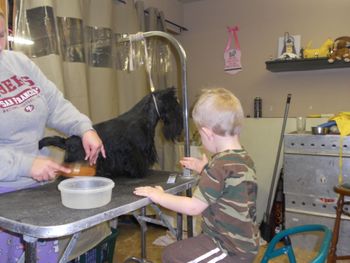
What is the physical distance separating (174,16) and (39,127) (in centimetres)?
239

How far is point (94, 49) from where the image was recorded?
220cm

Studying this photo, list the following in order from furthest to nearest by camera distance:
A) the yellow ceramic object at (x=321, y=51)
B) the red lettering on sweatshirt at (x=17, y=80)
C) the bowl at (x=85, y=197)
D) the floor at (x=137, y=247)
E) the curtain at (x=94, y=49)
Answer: the yellow ceramic object at (x=321, y=51) < the floor at (x=137, y=247) < the curtain at (x=94, y=49) < the red lettering on sweatshirt at (x=17, y=80) < the bowl at (x=85, y=197)

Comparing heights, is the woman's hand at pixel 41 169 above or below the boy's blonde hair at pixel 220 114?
below

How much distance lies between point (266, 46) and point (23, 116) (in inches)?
93.7

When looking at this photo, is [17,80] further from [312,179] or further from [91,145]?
[312,179]

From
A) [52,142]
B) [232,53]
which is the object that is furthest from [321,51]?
[52,142]

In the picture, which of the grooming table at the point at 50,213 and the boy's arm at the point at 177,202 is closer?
the grooming table at the point at 50,213

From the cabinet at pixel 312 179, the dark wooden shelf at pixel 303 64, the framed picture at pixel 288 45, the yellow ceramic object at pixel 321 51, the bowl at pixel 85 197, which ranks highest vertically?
→ the framed picture at pixel 288 45

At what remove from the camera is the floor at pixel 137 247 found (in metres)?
2.14

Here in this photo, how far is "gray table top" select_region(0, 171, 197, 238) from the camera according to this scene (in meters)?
0.73

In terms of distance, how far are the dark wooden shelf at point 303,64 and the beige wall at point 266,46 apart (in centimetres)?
8

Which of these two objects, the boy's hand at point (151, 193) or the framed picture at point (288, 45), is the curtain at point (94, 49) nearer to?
the boy's hand at point (151, 193)

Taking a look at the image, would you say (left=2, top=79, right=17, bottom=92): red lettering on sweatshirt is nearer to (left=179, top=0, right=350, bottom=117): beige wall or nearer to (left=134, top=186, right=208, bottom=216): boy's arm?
(left=134, top=186, right=208, bottom=216): boy's arm

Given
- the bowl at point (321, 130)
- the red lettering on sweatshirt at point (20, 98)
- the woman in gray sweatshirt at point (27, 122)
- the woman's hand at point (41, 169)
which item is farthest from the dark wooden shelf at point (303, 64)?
the woman's hand at point (41, 169)
